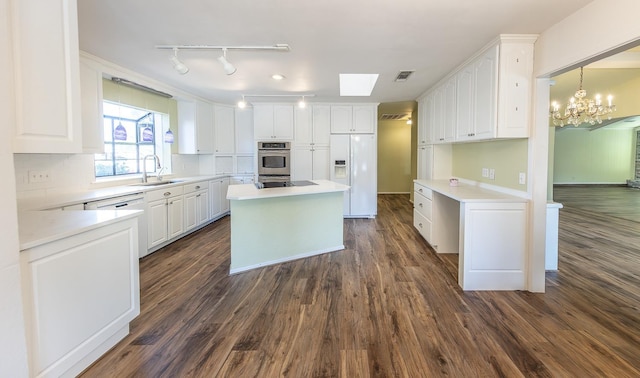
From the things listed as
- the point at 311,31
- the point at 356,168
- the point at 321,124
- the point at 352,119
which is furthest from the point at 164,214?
the point at 352,119

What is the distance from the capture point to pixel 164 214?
4.25 m

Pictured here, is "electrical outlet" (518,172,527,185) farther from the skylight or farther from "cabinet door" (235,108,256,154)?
"cabinet door" (235,108,256,154)

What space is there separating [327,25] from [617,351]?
322 cm

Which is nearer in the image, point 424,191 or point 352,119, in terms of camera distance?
point 424,191

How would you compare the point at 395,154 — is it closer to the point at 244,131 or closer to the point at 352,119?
the point at 352,119

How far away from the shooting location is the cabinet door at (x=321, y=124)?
249 inches

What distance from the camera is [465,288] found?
9.73 feet

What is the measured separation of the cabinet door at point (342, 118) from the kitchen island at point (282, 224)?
2407 millimetres

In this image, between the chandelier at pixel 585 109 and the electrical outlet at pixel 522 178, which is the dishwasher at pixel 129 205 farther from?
the chandelier at pixel 585 109

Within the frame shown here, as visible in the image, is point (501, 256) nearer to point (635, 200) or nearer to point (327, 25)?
point (327, 25)

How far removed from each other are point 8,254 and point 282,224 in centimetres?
259

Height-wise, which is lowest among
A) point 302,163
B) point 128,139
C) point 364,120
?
point 302,163

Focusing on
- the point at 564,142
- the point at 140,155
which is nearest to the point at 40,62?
the point at 140,155

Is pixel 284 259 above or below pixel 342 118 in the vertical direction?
below
